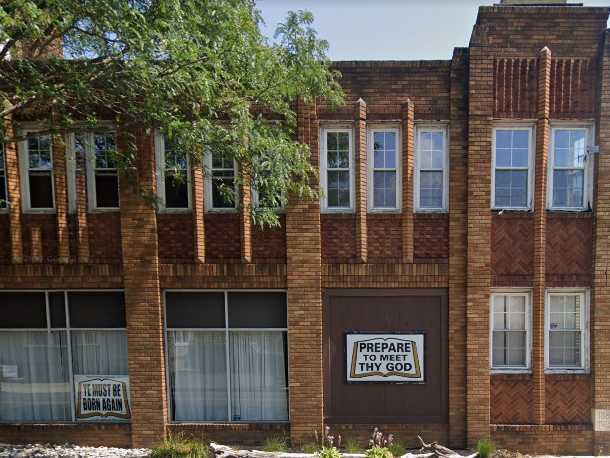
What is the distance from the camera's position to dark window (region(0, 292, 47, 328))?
7.39 m

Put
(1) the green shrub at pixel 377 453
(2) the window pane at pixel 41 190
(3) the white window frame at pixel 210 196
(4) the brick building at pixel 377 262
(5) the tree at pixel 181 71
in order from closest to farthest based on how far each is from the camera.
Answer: (5) the tree at pixel 181 71 → (1) the green shrub at pixel 377 453 → (4) the brick building at pixel 377 262 → (3) the white window frame at pixel 210 196 → (2) the window pane at pixel 41 190

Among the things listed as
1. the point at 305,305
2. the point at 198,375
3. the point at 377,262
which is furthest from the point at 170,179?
the point at 377,262

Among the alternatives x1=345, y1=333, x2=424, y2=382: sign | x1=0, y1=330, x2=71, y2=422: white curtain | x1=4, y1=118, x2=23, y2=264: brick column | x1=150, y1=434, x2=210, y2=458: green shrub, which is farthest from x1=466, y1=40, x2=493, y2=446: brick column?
x1=4, y1=118, x2=23, y2=264: brick column

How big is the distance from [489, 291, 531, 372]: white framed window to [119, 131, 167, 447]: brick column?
6345 mm

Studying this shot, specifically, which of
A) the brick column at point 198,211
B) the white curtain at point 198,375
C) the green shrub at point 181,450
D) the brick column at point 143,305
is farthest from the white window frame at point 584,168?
the green shrub at point 181,450

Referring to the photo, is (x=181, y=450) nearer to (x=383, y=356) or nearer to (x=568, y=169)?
(x=383, y=356)

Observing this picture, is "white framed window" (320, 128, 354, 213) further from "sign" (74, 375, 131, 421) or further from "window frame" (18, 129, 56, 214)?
"sign" (74, 375, 131, 421)

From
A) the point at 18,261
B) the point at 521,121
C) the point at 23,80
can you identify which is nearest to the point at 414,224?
the point at 521,121

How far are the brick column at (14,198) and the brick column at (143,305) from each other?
6.51 feet

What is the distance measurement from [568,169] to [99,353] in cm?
961

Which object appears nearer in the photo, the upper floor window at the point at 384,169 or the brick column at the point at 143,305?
the brick column at the point at 143,305

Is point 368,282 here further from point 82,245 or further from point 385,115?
point 82,245

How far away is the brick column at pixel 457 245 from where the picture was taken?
6.99 m

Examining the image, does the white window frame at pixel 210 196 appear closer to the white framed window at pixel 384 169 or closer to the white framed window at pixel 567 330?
the white framed window at pixel 384 169
